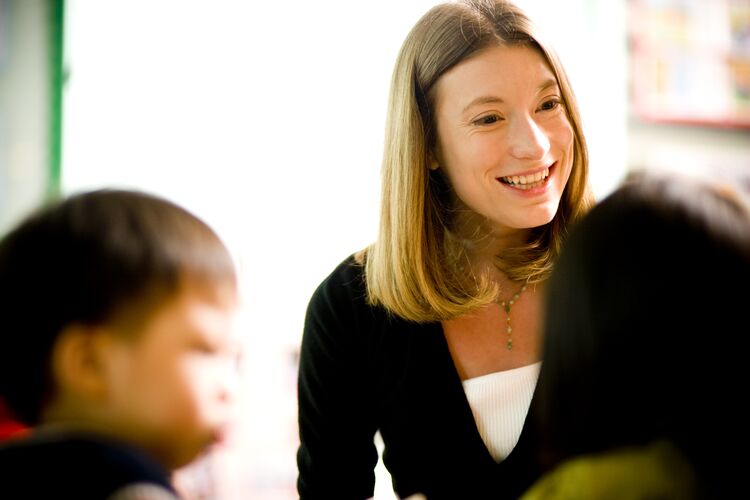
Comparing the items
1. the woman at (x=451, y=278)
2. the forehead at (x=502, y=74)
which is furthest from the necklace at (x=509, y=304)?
the forehead at (x=502, y=74)

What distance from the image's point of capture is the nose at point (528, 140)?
1312 mm

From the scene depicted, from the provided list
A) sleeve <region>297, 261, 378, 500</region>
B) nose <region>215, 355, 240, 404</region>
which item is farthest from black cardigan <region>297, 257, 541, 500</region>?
nose <region>215, 355, 240, 404</region>

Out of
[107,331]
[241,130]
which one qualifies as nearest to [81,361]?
[107,331]

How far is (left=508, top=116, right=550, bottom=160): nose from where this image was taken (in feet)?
4.31

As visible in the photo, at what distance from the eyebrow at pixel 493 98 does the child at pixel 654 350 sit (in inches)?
23.6

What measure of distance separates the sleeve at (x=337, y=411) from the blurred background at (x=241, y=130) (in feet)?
2.05

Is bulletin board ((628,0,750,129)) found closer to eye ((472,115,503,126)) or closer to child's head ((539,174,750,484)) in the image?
eye ((472,115,503,126))

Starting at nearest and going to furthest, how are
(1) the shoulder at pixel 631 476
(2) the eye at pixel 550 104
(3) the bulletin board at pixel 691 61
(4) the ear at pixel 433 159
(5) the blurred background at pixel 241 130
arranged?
(1) the shoulder at pixel 631 476 < (2) the eye at pixel 550 104 < (4) the ear at pixel 433 159 < (5) the blurred background at pixel 241 130 < (3) the bulletin board at pixel 691 61

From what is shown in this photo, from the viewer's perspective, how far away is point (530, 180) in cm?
135

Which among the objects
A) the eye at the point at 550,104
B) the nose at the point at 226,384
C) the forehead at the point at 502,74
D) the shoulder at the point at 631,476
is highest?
the forehead at the point at 502,74

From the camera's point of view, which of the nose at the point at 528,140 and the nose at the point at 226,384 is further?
the nose at the point at 528,140

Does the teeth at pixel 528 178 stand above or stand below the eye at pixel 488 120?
below

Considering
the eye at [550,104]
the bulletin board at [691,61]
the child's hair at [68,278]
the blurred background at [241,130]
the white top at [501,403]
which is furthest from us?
the bulletin board at [691,61]

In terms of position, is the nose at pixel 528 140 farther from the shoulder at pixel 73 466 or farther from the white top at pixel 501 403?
the shoulder at pixel 73 466
